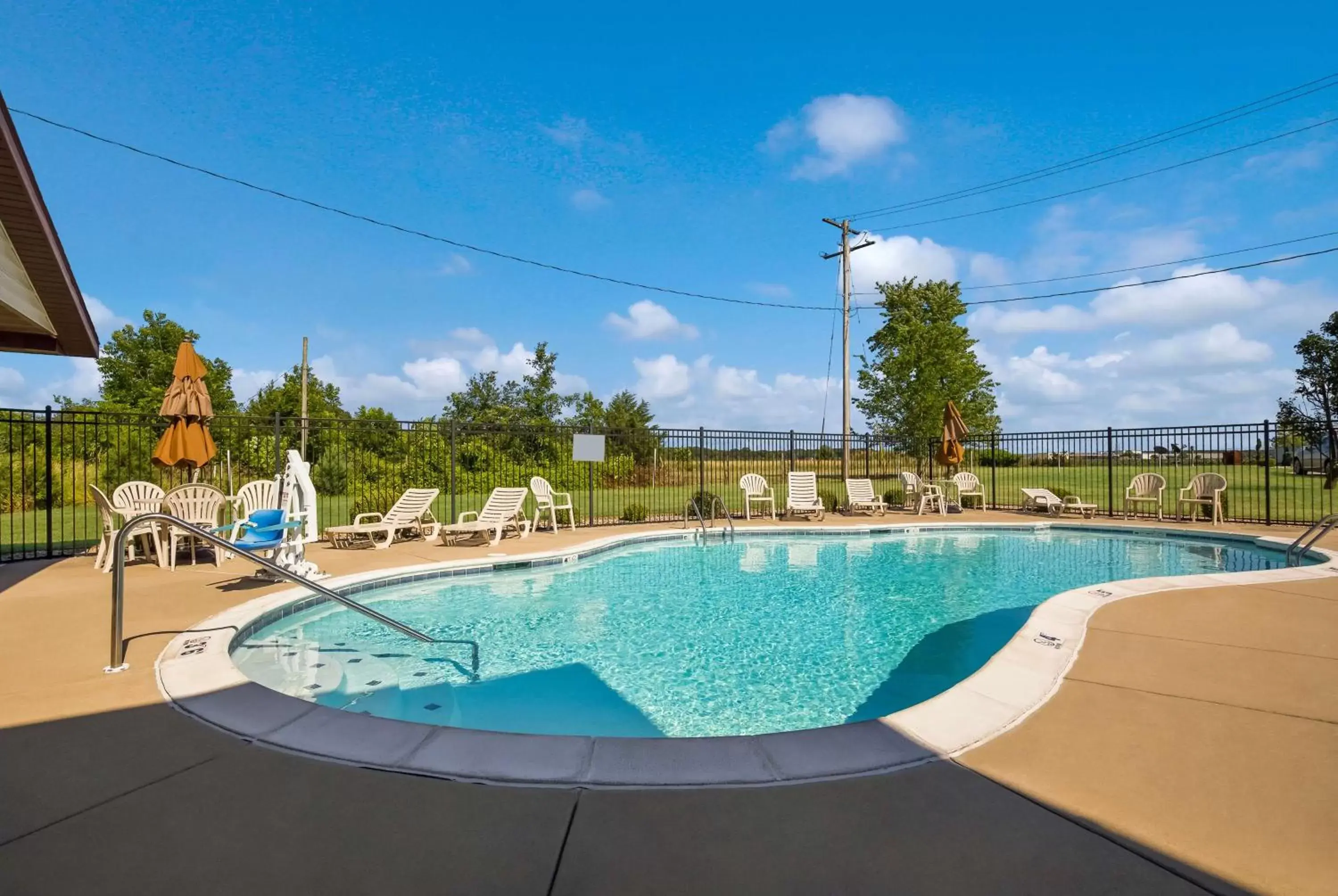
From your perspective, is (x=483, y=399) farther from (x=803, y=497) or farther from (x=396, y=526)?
(x=396, y=526)

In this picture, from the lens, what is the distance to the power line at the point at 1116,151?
14018 millimetres

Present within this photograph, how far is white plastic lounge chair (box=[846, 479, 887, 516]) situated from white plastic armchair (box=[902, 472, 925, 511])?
827mm

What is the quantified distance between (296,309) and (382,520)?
39.0 ft

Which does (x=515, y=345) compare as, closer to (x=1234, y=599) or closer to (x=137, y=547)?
(x=137, y=547)

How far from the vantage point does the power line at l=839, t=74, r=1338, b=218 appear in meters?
14.0

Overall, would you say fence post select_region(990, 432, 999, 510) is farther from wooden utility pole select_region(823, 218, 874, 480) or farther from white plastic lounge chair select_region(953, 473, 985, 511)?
wooden utility pole select_region(823, 218, 874, 480)

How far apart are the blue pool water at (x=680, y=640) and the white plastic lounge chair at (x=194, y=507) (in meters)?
2.44

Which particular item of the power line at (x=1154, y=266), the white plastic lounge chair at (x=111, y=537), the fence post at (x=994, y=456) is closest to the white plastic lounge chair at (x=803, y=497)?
the fence post at (x=994, y=456)

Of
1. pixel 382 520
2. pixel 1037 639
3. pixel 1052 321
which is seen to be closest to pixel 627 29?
pixel 382 520

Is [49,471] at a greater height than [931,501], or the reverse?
[49,471]

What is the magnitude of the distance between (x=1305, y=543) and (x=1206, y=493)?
4.18 metres

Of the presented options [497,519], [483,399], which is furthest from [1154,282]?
[483,399]

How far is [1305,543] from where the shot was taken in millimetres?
9273

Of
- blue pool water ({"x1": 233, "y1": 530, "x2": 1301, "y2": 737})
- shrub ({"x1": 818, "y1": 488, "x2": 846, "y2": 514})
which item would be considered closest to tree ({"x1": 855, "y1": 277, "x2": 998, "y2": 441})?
shrub ({"x1": 818, "y1": 488, "x2": 846, "y2": 514})
